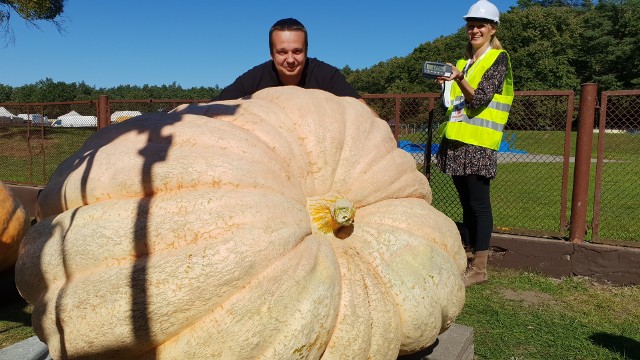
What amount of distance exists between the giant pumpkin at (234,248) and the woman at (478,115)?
81.3 inches

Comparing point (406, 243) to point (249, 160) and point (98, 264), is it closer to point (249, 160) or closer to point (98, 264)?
point (249, 160)

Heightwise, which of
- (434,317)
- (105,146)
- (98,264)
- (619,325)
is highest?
(105,146)

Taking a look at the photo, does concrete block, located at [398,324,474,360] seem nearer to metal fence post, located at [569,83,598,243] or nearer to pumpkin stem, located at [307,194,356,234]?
pumpkin stem, located at [307,194,356,234]

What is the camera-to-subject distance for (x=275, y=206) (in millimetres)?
2150

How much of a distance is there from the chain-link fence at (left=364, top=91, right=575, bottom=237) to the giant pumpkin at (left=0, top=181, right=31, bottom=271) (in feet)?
12.3

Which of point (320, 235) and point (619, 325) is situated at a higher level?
point (320, 235)

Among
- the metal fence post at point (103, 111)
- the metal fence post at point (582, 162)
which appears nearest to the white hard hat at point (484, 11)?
the metal fence post at point (582, 162)

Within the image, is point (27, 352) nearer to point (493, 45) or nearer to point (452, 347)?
point (452, 347)

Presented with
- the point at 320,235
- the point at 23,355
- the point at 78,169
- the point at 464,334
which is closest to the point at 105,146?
the point at 78,169

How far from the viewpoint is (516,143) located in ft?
31.5

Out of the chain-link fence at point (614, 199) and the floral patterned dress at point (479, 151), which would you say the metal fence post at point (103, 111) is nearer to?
the floral patterned dress at point (479, 151)

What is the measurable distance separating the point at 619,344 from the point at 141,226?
3.40 meters

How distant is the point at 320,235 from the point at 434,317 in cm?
66

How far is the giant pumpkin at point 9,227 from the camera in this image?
479 cm
